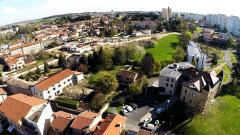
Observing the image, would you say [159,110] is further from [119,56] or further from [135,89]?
[119,56]

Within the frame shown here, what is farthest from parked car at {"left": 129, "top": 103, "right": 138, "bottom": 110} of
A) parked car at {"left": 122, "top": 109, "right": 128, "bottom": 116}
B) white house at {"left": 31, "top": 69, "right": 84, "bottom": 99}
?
white house at {"left": 31, "top": 69, "right": 84, "bottom": 99}

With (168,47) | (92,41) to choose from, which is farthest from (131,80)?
(92,41)

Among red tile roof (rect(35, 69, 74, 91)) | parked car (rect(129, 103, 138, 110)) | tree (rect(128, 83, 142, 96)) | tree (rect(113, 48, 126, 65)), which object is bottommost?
parked car (rect(129, 103, 138, 110))

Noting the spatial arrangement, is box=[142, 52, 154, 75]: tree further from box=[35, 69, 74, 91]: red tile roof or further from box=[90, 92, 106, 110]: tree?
box=[35, 69, 74, 91]: red tile roof

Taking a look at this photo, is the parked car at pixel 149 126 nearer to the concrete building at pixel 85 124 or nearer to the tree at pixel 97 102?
the concrete building at pixel 85 124

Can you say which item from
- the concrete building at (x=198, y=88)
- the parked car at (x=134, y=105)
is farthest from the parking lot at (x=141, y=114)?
the concrete building at (x=198, y=88)

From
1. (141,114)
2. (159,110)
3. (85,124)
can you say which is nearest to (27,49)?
(85,124)
